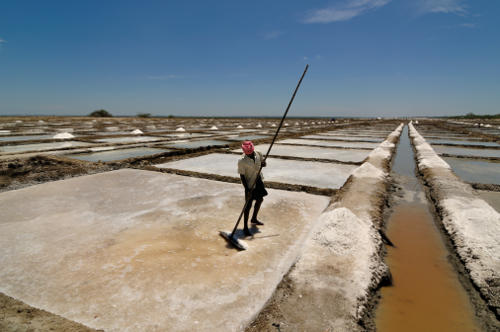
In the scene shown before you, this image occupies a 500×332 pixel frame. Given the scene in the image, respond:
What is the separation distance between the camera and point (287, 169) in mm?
7184

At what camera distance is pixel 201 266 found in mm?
2605

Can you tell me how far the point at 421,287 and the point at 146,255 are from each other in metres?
2.80

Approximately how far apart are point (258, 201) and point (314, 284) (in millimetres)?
1374

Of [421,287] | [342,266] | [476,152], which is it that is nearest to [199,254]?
[342,266]

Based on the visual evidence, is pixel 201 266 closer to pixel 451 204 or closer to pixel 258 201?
pixel 258 201

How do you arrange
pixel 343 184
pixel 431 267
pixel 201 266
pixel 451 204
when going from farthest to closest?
pixel 343 184
pixel 451 204
pixel 431 267
pixel 201 266

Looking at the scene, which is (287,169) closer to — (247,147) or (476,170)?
(247,147)

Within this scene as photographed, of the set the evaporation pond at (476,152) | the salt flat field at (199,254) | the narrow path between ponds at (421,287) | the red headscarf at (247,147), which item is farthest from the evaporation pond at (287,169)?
the evaporation pond at (476,152)

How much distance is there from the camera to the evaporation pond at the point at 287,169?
236 inches

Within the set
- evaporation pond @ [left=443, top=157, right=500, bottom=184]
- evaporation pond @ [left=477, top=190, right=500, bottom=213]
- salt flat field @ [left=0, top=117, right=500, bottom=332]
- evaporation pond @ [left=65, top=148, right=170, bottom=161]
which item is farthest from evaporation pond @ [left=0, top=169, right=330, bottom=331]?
evaporation pond @ [left=443, top=157, right=500, bottom=184]

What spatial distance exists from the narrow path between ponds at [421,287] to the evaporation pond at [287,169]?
6.17 ft

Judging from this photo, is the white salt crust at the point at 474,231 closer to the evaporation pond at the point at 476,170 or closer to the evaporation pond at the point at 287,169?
the evaporation pond at the point at 476,170

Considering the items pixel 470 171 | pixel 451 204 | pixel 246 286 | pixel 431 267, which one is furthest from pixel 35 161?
pixel 470 171

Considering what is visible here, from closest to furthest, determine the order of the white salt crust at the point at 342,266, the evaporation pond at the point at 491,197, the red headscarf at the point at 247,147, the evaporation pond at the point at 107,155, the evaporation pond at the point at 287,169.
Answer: the white salt crust at the point at 342,266
the red headscarf at the point at 247,147
the evaporation pond at the point at 491,197
the evaporation pond at the point at 287,169
the evaporation pond at the point at 107,155
